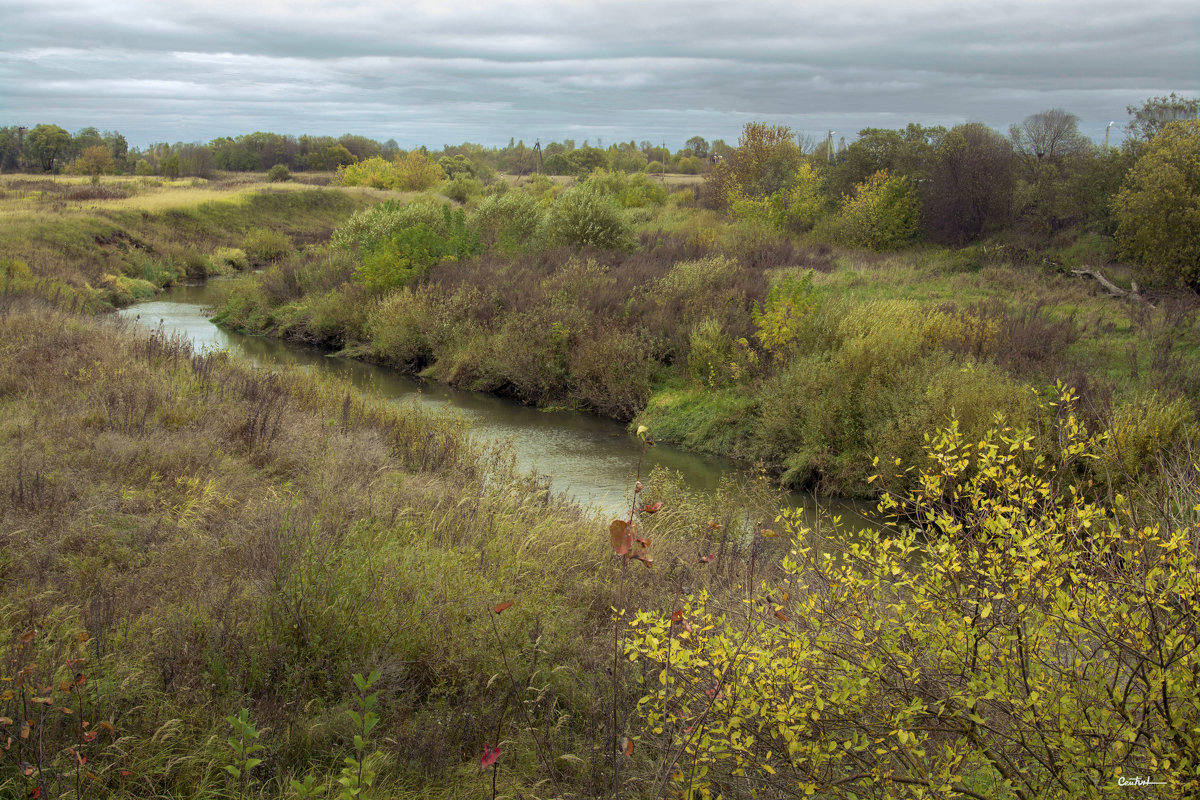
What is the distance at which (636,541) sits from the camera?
2.80m

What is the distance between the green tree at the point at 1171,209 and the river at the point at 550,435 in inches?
543

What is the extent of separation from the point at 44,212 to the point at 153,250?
4.59 m

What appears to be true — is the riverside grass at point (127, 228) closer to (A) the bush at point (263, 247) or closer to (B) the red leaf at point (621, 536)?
(A) the bush at point (263, 247)

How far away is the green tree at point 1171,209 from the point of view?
19812 millimetres

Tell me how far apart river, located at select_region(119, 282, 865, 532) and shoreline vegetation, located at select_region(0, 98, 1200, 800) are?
596mm

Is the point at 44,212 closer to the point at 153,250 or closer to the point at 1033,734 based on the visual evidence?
the point at 153,250

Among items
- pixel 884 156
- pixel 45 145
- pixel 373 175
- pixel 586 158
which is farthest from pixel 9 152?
pixel 884 156

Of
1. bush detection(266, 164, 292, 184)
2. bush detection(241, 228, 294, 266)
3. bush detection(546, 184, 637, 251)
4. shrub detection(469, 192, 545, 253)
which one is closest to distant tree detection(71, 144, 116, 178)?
bush detection(266, 164, 292, 184)

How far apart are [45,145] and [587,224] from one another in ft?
217

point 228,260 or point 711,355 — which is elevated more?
point 228,260

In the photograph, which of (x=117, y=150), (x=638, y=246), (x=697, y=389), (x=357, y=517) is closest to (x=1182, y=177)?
(x=697, y=389)

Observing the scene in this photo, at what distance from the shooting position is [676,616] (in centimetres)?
306

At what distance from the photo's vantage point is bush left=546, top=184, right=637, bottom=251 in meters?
27.8

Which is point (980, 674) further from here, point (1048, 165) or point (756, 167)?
point (756, 167)
